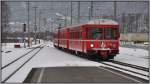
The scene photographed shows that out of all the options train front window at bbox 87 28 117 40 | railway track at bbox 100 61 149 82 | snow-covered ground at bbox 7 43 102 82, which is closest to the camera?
railway track at bbox 100 61 149 82

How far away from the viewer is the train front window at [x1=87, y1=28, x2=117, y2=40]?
3047 centimetres

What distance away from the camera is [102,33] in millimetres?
30625

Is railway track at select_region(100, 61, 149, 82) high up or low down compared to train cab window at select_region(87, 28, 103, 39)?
down

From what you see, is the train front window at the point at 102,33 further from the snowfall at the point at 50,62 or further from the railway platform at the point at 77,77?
the railway platform at the point at 77,77

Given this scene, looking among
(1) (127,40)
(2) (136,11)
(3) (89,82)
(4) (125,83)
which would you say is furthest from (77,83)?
(1) (127,40)

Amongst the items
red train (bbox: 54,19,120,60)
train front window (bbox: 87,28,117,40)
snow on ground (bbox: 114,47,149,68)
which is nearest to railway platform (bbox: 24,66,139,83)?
snow on ground (bbox: 114,47,149,68)

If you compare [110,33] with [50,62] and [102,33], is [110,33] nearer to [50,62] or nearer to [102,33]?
[102,33]

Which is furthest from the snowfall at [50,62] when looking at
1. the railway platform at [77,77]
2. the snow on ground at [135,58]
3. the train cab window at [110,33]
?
the train cab window at [110,33]

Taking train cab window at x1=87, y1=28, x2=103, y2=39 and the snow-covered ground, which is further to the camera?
train cab window at x1=87, y1=28, x2=103, y2=39

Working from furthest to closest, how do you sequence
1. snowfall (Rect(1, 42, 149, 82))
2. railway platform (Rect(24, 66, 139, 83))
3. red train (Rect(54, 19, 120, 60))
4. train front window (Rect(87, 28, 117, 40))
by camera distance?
train front window (Rect(87, 28, 117, 40)) → red train (Rect(54, 19, 120, 60)) → snowfall (Rect(1, 42, 149, 82)) → railway platform (Rect(24, 66, 139, 83))

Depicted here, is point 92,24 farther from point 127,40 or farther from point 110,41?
point 127,40

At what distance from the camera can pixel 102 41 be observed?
1190 inches

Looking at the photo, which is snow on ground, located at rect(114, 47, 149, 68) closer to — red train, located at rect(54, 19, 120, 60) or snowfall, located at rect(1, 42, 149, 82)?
snowfall, located at rect(1, 42, 149, 82)

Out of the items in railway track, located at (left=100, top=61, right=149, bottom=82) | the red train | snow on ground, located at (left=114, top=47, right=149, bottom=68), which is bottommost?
railway track, located at (left=100, top=61, right=149, bottom=82)
